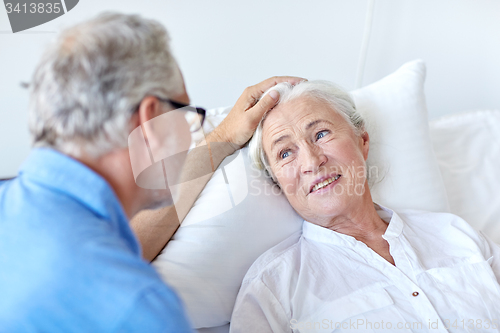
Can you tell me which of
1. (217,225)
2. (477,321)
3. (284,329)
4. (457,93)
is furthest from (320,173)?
(457,93)

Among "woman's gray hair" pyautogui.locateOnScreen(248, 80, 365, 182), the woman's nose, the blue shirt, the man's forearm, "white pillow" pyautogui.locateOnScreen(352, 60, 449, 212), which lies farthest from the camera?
"white pillow" pyautogui.locateOnScreen(352, 60, 449, 212)

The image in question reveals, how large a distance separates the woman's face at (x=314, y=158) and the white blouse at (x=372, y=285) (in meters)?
0.10

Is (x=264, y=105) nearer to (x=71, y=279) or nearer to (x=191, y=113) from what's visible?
(x=191, y=113)

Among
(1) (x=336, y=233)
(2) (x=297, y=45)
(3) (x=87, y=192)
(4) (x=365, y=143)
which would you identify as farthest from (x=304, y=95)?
(3) (x=87, y=192)

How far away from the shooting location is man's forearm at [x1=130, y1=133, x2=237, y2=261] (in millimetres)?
1063

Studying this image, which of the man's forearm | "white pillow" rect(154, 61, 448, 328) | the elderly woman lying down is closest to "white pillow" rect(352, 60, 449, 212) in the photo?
"white pillow" rect(154, 61, 448, 328)

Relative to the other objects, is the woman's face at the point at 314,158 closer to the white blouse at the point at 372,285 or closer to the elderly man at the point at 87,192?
the white blouse at the point at 372,285

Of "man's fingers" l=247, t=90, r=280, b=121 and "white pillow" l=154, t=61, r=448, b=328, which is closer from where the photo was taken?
"white pillow" l=154, t=61, r=448, b=328

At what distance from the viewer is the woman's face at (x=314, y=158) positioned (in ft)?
3.95

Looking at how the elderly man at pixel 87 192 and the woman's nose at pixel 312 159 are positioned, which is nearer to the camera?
the elderly man at pixel 87 192

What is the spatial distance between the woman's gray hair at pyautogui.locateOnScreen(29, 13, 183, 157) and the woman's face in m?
0.67

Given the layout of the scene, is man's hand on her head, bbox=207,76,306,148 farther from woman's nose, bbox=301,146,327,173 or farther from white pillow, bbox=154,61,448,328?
woman's nose, bbox=301,146,327,173

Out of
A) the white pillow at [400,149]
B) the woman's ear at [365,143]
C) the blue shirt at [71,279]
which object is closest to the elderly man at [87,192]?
the blue shirt at [71,279]

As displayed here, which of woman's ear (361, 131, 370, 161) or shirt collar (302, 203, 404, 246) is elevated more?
woman's ear (361, 131, 370, 161)
